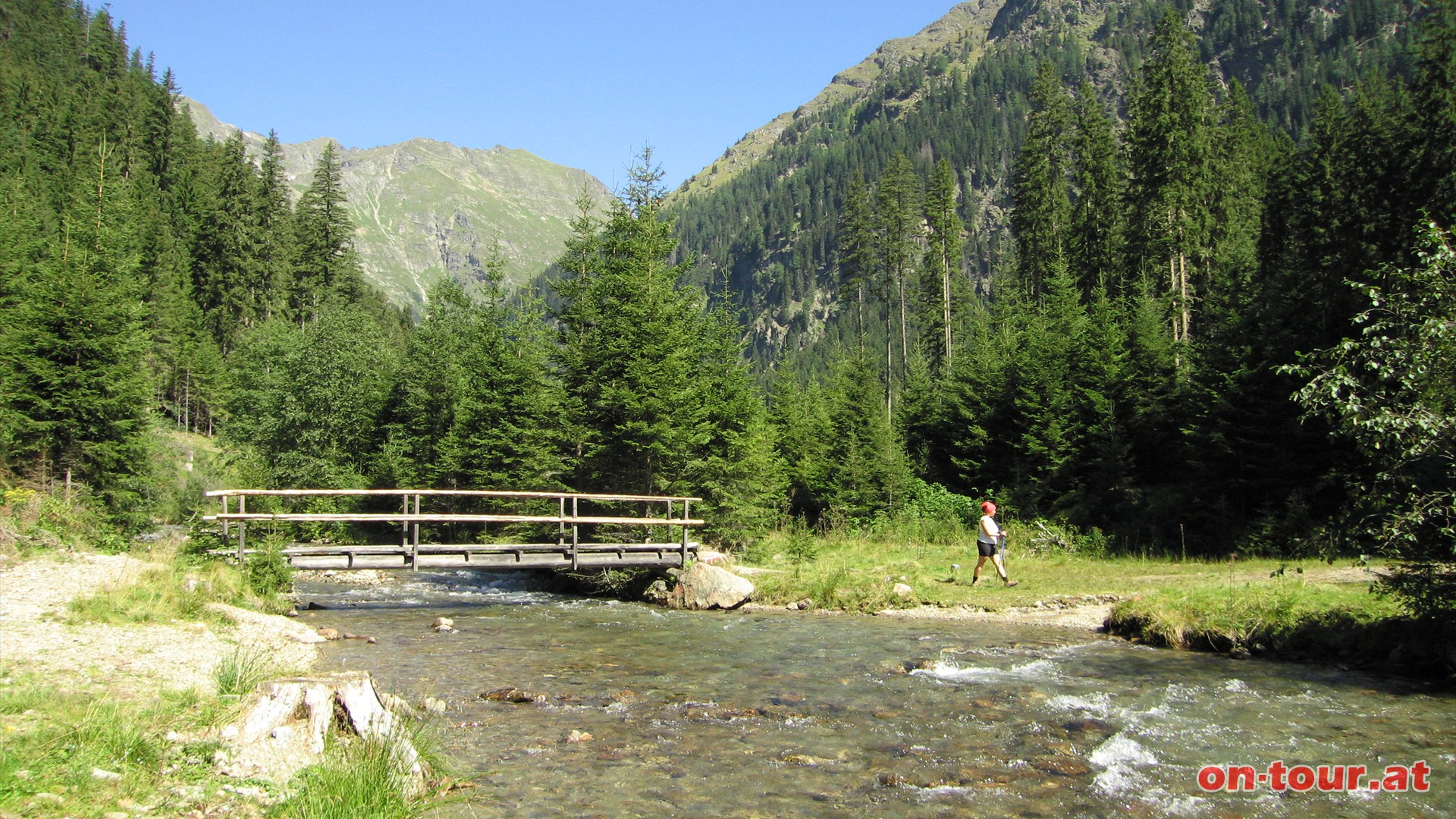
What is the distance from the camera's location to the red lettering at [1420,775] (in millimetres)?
7887

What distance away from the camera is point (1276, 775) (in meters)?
8.34

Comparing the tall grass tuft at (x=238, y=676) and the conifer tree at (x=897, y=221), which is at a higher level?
the conifer tree at (x=897, y=221)

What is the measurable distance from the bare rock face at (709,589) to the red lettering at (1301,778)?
13.2 meters

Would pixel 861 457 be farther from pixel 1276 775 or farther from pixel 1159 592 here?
pixel 1276 775

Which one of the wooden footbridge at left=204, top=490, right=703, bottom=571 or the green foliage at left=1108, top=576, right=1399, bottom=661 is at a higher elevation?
the wooden footbridge at left=204, top=490, right=703, bottom=571

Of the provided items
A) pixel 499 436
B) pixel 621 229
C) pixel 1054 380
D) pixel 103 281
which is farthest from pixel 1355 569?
pixel 103 281

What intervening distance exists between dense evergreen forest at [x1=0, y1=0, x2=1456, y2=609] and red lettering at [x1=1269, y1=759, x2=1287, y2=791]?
163 inches

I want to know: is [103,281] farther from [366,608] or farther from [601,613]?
[601,613]

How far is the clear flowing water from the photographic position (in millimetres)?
7840

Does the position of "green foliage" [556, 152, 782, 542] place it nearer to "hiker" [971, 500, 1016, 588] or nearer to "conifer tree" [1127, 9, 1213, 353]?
"hiker" [971, 500, 1016, 588]

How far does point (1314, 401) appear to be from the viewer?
11312mm

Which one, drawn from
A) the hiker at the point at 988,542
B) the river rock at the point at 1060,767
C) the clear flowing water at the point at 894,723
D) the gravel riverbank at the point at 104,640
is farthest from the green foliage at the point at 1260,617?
the gravel riverbank at the point at 104,640

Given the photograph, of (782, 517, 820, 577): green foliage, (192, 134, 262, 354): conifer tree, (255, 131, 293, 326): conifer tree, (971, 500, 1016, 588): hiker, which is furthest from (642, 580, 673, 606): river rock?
(192, 134, 262, 354): conifer tree

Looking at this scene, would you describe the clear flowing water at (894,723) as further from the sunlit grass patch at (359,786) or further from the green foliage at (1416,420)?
the green foliage at (1416,420)
